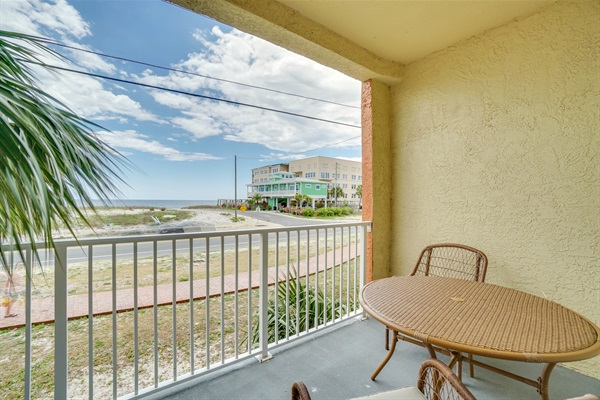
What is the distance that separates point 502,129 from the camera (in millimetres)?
2229

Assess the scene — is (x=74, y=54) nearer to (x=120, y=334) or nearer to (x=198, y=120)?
(x=198, y=120)

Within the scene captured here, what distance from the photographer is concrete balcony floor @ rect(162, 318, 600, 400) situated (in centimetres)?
168

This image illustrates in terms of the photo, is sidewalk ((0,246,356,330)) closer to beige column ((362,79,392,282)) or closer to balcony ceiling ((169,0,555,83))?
beige column ((362,79,392,282))

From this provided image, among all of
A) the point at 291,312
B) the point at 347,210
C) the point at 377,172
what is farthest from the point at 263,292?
the point at 377,172

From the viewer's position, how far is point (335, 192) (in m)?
4.06

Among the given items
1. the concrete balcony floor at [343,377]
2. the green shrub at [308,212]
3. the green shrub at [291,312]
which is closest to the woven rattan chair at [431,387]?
the concrete balcony floor at [343,377]

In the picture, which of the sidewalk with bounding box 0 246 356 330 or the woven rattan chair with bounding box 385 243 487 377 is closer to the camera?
the woven rattan chair with bounding box 385 243 487 377

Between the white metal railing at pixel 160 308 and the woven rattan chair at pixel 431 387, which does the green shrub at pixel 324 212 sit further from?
the woven rattan chair at pixel 431 387

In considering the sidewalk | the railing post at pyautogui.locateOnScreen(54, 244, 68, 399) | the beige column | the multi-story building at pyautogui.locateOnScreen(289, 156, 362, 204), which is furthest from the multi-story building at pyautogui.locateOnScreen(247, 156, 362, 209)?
the railing post at pyautogui.locateOnScreen(54, 244, 68, 399)

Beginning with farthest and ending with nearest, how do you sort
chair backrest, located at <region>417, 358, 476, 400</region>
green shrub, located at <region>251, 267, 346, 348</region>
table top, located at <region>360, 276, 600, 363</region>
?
green shrub, located at <region>251, 267, 346, 348</region>, table top, located at <region>360, 276, 600, 363</region>, chair backrest, located at <region>417, 358, 476, 400</region>

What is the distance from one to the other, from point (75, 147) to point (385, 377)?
229 centimetres

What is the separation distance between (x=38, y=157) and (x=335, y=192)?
3.52 meters

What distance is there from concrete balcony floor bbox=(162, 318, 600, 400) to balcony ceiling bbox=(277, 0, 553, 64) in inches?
114

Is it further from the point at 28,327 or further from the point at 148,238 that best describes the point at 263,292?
the point at 28,327
